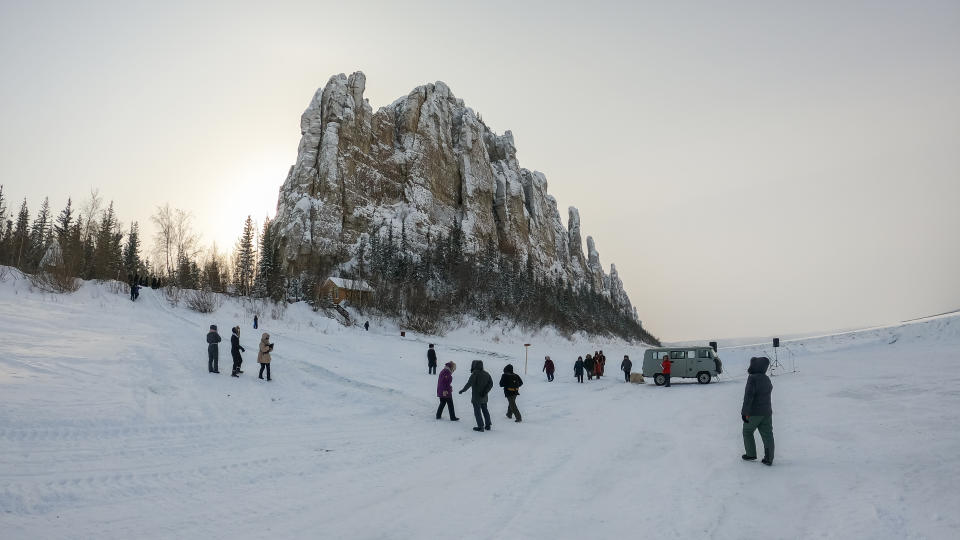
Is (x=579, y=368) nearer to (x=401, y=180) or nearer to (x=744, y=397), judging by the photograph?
(x=744, y=397)

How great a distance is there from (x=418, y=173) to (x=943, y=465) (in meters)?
84.9

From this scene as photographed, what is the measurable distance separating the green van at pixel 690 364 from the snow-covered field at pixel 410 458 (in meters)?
6.40

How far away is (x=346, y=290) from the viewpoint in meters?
60.6

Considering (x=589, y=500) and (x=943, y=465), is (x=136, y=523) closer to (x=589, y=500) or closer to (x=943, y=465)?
(x=589, y=500)

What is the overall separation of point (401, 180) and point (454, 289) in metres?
28.4

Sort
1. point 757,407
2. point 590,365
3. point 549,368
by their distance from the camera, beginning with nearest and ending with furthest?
point 757,407, point 549,368, point 590,365

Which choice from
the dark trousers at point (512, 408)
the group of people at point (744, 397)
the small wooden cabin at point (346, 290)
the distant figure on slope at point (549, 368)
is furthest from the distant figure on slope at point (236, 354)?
the small wooden cabin at point (346, 290)

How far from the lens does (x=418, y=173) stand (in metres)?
87.7

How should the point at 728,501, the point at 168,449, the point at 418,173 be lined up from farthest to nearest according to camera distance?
the point at 418,173, the point at 168,449, the point at 728,501

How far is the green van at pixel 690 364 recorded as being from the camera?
24.3 meters

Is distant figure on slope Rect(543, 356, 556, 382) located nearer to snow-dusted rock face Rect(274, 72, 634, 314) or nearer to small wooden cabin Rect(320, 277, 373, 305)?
small wooden cabin Rect(320, 277, 373, 305)

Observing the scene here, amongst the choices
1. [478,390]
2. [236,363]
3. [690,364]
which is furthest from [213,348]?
[690,364]

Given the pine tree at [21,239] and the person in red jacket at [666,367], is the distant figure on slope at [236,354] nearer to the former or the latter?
the person in red jacket at [666,367]

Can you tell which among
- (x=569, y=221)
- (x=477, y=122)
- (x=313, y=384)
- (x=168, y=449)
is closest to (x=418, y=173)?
(x=477, y=122)
